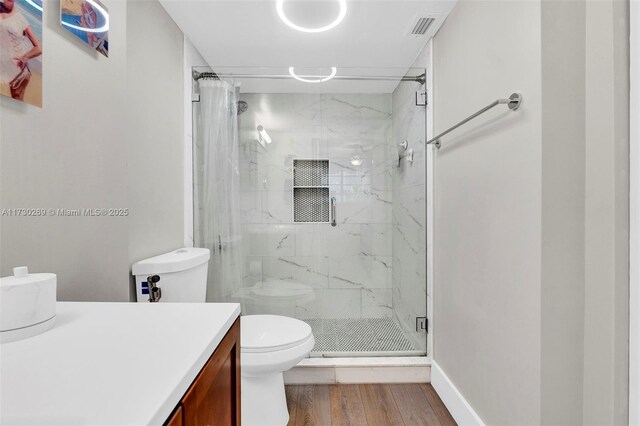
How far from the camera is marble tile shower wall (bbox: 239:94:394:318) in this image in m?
2.28

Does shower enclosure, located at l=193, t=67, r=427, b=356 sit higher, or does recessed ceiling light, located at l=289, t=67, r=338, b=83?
recessed ceiling light, located at l=289, t=67, r=338, b=83

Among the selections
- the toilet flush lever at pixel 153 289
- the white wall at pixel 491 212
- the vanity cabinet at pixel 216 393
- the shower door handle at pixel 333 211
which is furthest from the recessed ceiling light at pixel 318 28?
the vanity cabinet at pixel 216 393

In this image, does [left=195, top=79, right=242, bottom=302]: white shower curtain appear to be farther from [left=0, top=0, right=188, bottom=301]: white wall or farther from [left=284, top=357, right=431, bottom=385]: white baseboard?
[left=284, top=357, right=431, bottom=385]: white baseboard

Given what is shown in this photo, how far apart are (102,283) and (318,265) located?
1454 millimetres

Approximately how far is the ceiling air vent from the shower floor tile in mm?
2042

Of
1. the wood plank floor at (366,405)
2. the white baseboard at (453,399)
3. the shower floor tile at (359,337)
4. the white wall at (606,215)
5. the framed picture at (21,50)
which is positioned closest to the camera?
the framed picture at (21,50)

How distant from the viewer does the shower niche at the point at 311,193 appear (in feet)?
7.71

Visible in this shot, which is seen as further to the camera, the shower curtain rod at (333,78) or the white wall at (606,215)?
the shower curtain rod at (333,78)

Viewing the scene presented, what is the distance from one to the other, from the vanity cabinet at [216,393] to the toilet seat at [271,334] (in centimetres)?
58

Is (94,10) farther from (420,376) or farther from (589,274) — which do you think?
(420,376)

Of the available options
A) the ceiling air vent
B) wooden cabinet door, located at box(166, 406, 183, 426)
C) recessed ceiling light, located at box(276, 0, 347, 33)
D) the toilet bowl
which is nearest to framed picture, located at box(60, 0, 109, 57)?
recessed ceiling light, located at box(276, 0, 347, 33)

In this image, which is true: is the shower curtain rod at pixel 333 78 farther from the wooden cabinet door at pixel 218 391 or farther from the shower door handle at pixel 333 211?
the wooden cabinet door at pixel 218 391

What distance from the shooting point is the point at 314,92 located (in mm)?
2352

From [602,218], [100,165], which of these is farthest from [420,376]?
[100,165]
